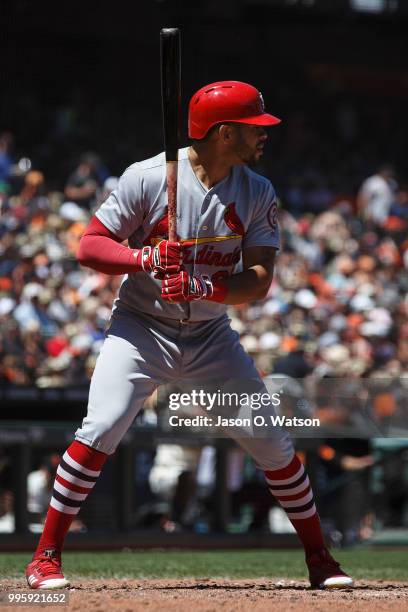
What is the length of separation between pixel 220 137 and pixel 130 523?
3.82 metres

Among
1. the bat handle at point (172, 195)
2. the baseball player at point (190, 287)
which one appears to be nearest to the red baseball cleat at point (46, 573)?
the baseball player at point (190, 287)

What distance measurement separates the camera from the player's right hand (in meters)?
4.09

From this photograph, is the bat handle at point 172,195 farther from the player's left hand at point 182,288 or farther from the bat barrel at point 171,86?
the player's left hand at point 182,288

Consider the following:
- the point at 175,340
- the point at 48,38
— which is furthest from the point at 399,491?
the point at 48,38

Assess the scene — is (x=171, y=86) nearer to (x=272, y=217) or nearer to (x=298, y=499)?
(x=272, y=217)

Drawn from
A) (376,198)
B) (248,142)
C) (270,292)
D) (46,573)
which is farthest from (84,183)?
(46,573)

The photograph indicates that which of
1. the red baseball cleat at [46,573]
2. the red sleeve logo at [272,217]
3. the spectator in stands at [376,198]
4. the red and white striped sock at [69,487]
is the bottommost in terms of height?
the red baseball cleat at [46,573]

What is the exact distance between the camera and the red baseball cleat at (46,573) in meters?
4.09

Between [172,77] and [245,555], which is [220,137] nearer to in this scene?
[172,77]

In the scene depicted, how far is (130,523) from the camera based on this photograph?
757 centimetres

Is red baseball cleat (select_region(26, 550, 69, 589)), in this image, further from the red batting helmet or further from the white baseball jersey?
the red batting helmet

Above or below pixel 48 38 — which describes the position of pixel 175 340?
below

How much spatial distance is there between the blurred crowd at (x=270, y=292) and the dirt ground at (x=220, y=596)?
3488mm

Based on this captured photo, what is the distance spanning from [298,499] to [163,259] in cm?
108
